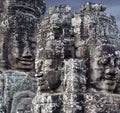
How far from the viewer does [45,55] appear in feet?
33.9

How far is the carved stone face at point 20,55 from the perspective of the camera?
16844 mm

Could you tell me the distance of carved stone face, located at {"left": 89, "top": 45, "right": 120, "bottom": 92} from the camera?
9820 mm

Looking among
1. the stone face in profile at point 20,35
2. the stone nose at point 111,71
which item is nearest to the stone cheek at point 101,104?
the stone nose at point 111,71

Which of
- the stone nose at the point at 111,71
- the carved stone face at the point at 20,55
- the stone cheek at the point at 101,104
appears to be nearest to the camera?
the stone cheek at the point at 101,104

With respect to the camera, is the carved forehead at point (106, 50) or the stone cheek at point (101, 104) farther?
the carved forehead at point (106, 50)

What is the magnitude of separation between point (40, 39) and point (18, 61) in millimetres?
6251

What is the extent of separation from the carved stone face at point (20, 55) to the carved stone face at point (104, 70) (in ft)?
23.2

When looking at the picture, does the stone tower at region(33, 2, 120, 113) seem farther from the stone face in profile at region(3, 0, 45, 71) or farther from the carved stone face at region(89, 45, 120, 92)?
the stone face in profile at region(3, 0, 45, 71)

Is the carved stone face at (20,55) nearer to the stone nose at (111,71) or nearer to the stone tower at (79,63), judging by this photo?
the stone tower at (79,63)

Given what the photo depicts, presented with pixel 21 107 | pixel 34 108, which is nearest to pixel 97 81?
pixel 34 108

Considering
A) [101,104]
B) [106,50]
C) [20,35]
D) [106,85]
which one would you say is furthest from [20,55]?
[101,104]

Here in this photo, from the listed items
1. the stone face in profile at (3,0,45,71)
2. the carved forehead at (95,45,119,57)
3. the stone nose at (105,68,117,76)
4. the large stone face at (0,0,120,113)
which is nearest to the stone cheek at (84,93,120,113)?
the large stone face at (0,0,120,113)

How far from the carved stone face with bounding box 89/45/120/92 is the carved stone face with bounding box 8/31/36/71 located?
23.2ft

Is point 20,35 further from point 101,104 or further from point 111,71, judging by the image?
point 101,104
